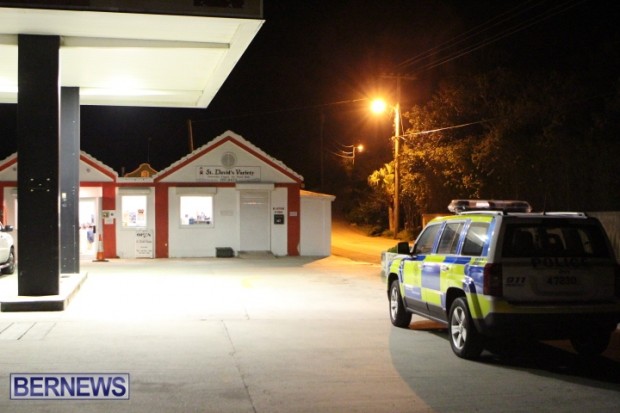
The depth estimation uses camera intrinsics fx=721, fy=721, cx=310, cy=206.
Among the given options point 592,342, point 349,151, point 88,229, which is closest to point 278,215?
point 88,229

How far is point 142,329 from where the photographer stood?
11.5m

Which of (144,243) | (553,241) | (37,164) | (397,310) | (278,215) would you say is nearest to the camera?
(553,241)

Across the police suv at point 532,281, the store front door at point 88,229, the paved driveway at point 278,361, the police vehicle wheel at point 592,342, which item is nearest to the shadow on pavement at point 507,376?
the paved driveway at point 278,361

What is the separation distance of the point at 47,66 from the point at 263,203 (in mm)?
15390

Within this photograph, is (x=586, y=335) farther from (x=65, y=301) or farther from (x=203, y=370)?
(x=65, y=301)

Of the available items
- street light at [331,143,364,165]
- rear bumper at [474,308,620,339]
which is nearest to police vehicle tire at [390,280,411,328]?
rear bumper at [474,308,620,339]

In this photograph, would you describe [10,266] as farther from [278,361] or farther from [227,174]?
[278,361]

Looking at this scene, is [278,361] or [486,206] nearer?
[278,361]

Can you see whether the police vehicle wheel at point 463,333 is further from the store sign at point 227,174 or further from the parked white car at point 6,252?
the store sign at point 227,174

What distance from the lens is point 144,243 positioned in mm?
27578

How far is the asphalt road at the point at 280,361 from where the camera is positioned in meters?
7.13

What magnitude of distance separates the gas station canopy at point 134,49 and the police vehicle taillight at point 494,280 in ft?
21.6

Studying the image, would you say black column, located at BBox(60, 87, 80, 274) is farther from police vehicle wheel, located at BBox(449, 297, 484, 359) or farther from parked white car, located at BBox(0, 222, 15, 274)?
police vehicle wheel, located at BBox(449, 297, 484, 359)

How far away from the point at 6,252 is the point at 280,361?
1450 cm
